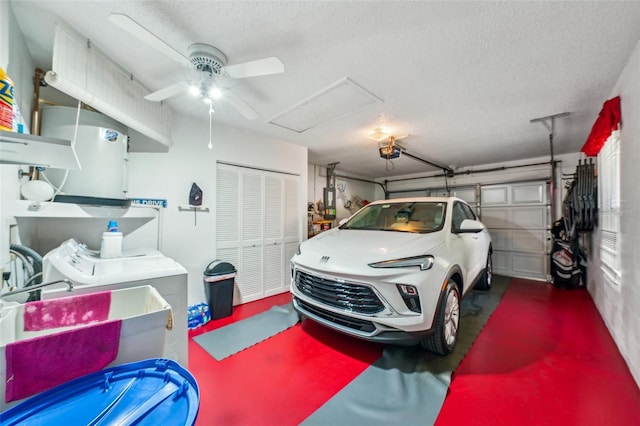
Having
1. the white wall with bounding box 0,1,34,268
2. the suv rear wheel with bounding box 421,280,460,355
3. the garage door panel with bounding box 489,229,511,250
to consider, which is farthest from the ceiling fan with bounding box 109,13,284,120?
the garage door panel with bounding box 489,229,511,250

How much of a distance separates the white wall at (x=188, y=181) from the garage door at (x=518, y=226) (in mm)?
5742

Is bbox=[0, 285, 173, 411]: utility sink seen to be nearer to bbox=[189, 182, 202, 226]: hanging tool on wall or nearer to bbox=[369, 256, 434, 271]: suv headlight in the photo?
bbox=[369, 256, 434, 271]: suv headlight

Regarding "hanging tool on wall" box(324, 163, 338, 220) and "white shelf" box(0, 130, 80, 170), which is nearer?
"white shelf" box(0, 130, 80, 170)

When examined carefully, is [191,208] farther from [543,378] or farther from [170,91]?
[543,378]

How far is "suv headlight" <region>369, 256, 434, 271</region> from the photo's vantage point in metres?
1.96

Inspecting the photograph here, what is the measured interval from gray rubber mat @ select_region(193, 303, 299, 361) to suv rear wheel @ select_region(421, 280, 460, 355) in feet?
4.96

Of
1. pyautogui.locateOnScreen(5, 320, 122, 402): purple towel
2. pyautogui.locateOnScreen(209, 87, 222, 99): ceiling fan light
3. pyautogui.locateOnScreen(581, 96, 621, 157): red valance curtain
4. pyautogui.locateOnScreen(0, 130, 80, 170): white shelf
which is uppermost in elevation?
pyautogui.locateOnScreen(209, 87, 222, 99): ceiling fan light

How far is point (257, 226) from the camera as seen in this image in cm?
380

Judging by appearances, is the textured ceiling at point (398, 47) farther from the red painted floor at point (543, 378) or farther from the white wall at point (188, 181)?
the red painted floor at point (543, 378)

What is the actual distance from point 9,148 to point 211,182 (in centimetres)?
248

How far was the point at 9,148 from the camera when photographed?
837 millimetres

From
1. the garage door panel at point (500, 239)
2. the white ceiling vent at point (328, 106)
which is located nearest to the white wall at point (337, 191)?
the white ceiling vent at point (328, 106)

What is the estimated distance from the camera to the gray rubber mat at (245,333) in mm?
2309

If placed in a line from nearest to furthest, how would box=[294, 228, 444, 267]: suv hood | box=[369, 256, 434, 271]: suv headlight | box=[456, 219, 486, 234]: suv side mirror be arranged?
box=[369, 256, 434, 271]: suv headlight < box=[294, 228, 444, 267]: suv hood < box=[456, 219, 486, 234]: suv side mirror
